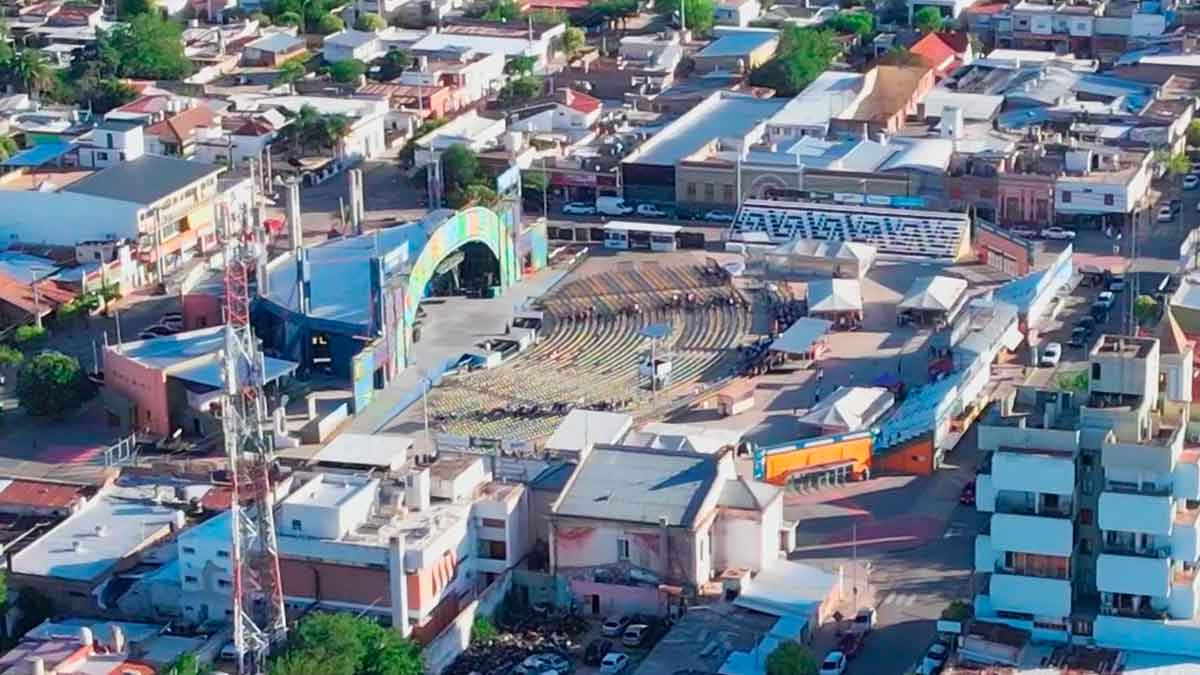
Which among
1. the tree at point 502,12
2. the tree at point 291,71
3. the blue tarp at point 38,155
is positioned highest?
the blue tarp at point 38,155

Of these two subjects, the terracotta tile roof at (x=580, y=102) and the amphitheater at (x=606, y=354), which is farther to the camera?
the terracotta tile roof at (x=580, y=102)

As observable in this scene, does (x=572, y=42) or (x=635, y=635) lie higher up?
(x=572, y=42)

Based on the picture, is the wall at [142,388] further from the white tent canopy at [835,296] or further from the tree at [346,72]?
the tree at [346,72]

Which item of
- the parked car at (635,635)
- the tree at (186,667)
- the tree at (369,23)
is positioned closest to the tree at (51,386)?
the tree at (186,667)

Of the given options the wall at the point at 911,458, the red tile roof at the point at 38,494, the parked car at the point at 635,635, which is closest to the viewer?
the parked car at the point at 635,635

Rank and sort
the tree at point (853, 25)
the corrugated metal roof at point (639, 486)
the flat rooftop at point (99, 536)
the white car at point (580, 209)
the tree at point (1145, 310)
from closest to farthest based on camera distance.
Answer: the corrugated metal roof at point (639, 486) → the flat rooftop at point (99, 536) → the tree at point (1145, 310) → the white car at point (580, 209) → the tree at point (853, 25)

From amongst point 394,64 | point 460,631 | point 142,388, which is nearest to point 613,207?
point 394,64

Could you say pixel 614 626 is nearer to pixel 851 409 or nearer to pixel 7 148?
pixel 851 409
